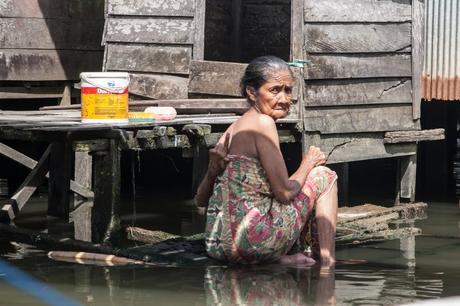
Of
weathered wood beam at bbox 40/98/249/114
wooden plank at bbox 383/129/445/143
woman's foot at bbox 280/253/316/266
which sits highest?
weathered wood beam at bbox 40/98/249/114

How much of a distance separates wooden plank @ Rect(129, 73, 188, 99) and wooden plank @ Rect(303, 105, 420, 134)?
1.20m

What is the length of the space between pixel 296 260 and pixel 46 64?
583cm

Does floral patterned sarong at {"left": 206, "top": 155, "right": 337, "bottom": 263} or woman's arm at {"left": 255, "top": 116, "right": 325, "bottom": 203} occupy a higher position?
woman's arm at {"left": 255, "top": 116, "right": 325, "bottom": 203}

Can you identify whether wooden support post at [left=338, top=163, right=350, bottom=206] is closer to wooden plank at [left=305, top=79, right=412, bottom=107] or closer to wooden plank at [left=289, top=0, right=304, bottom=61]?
wooden plank at [left=305, top=79, right=412, bottom=107]

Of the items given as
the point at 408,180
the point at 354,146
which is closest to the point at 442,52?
the point at 408,180

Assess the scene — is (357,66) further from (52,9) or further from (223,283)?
(223,283)

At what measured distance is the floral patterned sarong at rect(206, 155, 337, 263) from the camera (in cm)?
596

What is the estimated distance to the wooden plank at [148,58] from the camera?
31.4 feet

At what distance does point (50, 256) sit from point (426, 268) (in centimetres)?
256

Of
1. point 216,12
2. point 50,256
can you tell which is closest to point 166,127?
point 50,256

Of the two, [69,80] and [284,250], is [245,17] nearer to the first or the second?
[69,80]

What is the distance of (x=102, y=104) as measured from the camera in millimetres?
7383

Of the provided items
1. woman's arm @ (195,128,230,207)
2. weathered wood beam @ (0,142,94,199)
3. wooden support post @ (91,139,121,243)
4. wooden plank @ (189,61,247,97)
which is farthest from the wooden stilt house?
woman's arm @ (195,128,230,207)

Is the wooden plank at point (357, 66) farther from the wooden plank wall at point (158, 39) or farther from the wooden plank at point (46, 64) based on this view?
the wooden plank at point (46, 64)
